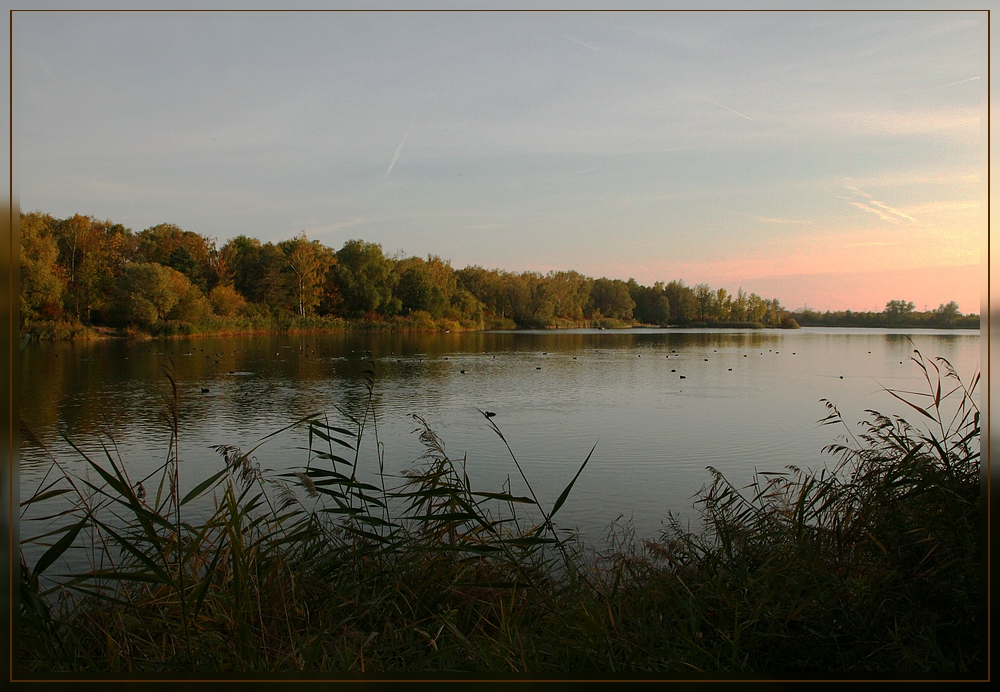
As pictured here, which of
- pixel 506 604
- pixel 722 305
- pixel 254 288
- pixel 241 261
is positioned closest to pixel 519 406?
pixel 506 604

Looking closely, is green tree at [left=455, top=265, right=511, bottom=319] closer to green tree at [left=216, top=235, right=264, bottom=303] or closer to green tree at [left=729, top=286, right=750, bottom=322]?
green tree at [left=729, top=286, right=750, bottom=322]

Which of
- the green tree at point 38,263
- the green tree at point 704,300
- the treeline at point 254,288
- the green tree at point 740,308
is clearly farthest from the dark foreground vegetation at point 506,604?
the green tree at point 704,300

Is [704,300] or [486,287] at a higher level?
[486,287]

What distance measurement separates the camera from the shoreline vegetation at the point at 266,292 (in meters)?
16.3

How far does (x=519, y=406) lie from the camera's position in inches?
474

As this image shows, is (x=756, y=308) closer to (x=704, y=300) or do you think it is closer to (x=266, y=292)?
(x=704, y=300)

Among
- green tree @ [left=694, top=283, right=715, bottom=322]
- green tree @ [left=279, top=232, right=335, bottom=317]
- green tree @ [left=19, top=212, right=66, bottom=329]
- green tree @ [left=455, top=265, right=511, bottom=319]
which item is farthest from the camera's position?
green tree @ [left=455, top=265, right=511, bottom=319]

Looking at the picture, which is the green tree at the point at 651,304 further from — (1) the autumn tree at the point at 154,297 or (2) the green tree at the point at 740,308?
(1) the autumn tree at the point at 154,297

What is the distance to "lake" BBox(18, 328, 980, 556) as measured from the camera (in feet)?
23.5

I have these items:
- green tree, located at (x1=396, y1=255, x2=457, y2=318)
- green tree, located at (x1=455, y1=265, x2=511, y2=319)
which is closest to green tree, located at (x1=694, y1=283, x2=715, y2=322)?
green tree, located at (x1=455, y1=265, x2=511, y2=319)

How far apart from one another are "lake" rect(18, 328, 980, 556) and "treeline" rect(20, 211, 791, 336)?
1.32 m

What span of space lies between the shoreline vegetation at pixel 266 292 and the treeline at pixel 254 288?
5 centimetres

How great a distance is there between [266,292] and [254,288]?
0.41m

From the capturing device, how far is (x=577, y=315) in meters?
32.7
